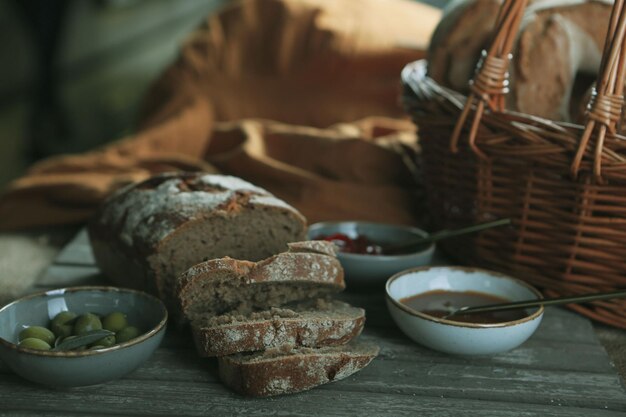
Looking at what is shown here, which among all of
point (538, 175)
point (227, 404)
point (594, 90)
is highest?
point (594, 90)

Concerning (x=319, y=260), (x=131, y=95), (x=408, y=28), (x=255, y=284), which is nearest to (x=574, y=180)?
(x=319, y=260)

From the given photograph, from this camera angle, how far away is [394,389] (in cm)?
139

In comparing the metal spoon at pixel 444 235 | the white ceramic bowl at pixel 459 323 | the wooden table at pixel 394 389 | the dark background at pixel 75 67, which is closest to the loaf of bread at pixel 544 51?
the metal spoon at pixel 444 235

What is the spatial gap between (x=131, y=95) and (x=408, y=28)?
4.21 metres

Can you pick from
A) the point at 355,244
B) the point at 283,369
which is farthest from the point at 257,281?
the point at 355,244

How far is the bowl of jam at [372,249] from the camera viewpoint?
1.78 meters

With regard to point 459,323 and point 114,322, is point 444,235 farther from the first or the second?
point 114,322

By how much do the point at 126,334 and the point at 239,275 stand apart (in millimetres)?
241

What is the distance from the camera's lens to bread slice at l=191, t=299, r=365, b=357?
1341mm

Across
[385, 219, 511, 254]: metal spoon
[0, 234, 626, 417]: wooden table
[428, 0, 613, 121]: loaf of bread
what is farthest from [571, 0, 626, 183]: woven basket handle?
[0, 234, 626, 417]: wooden table

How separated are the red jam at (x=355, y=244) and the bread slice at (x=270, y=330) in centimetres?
42

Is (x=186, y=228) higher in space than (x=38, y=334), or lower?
higher

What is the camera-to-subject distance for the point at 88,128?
20.2ft

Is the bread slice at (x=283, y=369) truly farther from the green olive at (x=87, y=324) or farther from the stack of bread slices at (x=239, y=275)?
the green olive at (x=87, y=324)
